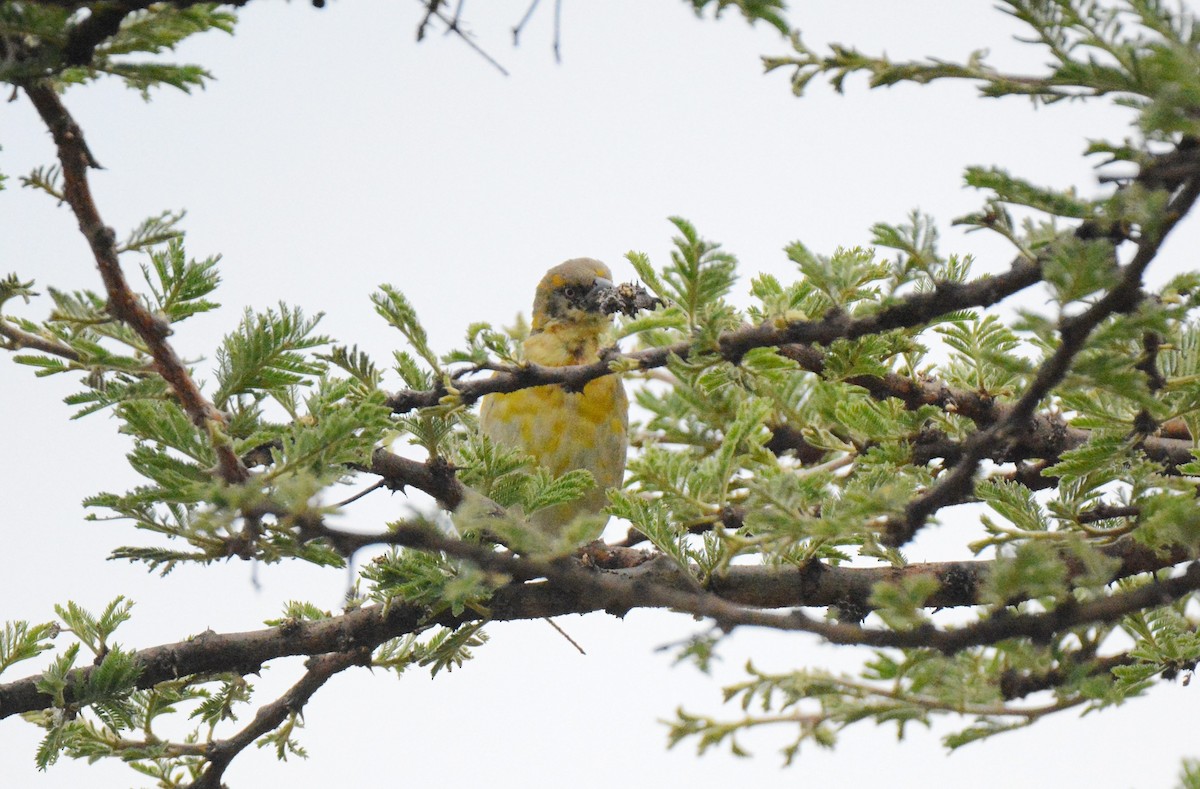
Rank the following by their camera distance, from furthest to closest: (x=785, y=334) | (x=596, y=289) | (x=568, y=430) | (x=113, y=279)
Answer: (x=596, y=289) → (x=568, y=430) → (x=785, y=334) → (x=113, y=279)

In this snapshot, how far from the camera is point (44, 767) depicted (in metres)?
3.06

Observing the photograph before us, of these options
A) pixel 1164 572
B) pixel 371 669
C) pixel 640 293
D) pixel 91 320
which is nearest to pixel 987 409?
pixel 1164 572

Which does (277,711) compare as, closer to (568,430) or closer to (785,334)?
(568,430)

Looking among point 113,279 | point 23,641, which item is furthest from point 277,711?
point 113,279

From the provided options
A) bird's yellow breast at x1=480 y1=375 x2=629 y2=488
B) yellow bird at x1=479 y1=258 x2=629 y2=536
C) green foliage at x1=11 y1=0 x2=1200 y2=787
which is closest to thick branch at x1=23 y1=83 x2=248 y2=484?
green foliage at x1=11 y1=0 x2=1200 y2=787

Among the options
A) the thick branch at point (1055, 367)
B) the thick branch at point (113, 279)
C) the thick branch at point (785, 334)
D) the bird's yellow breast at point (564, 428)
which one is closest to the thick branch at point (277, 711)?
the bird's yellow breast at point (564, 428)

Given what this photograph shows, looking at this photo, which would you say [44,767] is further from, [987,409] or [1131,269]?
[1131,269]

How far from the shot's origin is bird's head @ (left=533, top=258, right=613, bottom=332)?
479cm

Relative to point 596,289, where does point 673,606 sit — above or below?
below

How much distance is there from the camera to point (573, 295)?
16.0 feet

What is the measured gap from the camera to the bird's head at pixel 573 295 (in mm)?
4793

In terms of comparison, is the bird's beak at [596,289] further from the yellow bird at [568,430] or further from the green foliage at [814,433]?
the green foliage at [814,433]

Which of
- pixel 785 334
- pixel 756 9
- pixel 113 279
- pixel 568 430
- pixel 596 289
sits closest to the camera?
pixel 756 9

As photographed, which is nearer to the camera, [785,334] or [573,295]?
[785,334]
